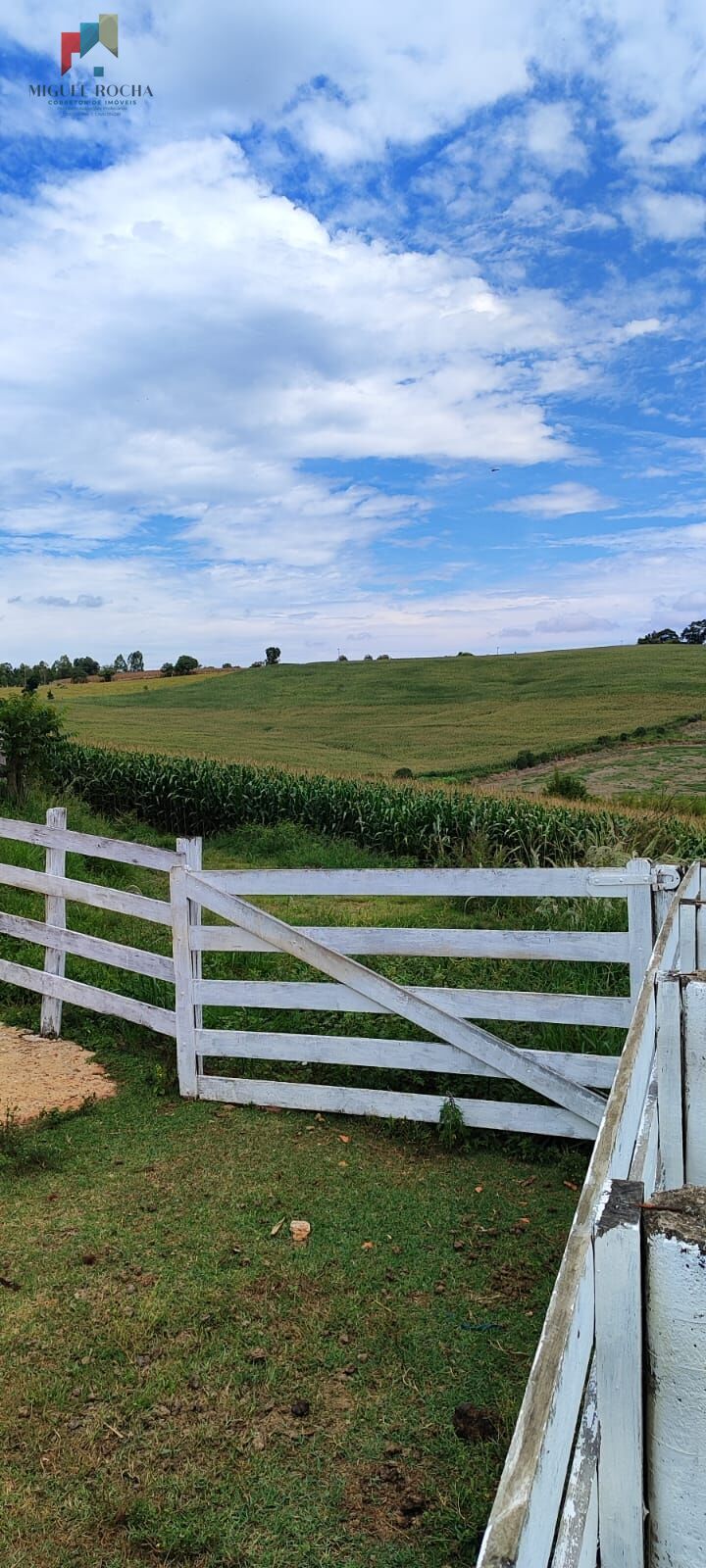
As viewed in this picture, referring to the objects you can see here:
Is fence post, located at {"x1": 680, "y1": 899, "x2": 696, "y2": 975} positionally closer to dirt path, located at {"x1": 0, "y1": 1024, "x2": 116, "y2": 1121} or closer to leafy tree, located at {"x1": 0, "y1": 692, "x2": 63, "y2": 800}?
dirt path, located at {"x1": 0, "y1": 1024, "x2": 116, "y2": 1121}

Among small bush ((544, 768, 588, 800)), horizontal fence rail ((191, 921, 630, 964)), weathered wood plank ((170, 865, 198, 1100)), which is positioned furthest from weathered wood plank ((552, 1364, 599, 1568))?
small bush ((544, 768, 588, 800))

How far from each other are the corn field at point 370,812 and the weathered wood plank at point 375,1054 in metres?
5.01

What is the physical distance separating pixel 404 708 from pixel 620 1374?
185 ft

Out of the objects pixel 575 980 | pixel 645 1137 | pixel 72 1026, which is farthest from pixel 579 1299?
pixel 72 1026

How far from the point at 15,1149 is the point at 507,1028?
2.76m

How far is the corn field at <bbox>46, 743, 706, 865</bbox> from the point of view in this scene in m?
12.3

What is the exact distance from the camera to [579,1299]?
3.49ft

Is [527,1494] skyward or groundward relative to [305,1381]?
skyward

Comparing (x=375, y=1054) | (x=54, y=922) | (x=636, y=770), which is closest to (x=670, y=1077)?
(x=375, y=1054)

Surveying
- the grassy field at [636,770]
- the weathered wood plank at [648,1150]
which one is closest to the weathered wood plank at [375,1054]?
the weathered wood plank at [648,1150]

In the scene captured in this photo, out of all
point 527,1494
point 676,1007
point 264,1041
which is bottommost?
point 264,1041

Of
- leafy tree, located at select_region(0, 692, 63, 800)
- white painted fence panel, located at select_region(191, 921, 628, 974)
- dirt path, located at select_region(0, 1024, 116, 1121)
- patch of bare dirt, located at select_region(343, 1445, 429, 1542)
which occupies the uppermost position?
leafy tree, located at select_region(0, 692, 63, 800)

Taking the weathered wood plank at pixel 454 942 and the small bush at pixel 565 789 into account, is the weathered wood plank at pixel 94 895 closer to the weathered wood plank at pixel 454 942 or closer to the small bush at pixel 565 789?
the weathered wood plank at pixel 454 942

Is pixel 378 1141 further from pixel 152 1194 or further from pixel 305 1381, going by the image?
pixel 305 1381
